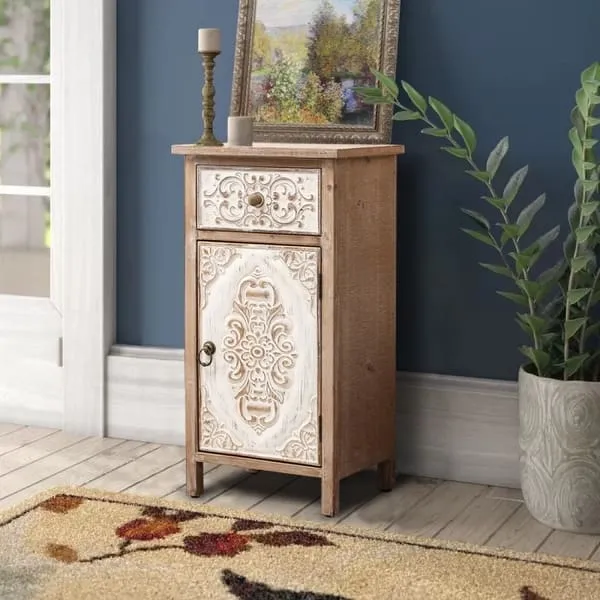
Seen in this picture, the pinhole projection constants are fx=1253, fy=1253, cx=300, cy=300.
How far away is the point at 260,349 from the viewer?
308 cm

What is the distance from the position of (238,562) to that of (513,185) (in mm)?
1092

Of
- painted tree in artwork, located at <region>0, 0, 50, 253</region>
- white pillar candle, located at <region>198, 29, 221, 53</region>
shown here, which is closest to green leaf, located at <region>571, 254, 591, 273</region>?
white pillar candle, located at <region>198, 29, 221, 53</region>

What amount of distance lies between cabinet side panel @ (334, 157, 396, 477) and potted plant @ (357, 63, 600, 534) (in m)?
0.21

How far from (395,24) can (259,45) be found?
392 mm

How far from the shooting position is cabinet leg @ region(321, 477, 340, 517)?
302cm

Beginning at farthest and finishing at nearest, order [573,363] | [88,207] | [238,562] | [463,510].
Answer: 1. [88,207]
2. [463,510]
3. [573,363]
4. [238,562]

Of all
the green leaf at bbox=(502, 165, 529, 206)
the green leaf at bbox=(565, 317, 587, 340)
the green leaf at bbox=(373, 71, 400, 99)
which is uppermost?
the green leaf at bbox=(373, 71, 400, 99)

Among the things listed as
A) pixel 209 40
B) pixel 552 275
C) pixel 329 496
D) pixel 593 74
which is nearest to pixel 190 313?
pixel 329 496

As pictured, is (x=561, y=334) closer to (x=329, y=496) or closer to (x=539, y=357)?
(x=539, y=357)

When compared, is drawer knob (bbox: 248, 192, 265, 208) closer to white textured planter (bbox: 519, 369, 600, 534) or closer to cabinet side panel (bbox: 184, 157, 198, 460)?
cabinet side panel (bbox: 184, 157, 198, 460)

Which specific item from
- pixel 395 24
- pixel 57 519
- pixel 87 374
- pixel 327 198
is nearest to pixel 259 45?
pixel 395 24

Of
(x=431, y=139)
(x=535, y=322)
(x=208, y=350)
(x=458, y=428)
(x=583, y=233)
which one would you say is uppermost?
(x=431, y=139)

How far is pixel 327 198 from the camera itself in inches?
116

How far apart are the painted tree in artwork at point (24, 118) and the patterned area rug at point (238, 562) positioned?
1.14 meters
